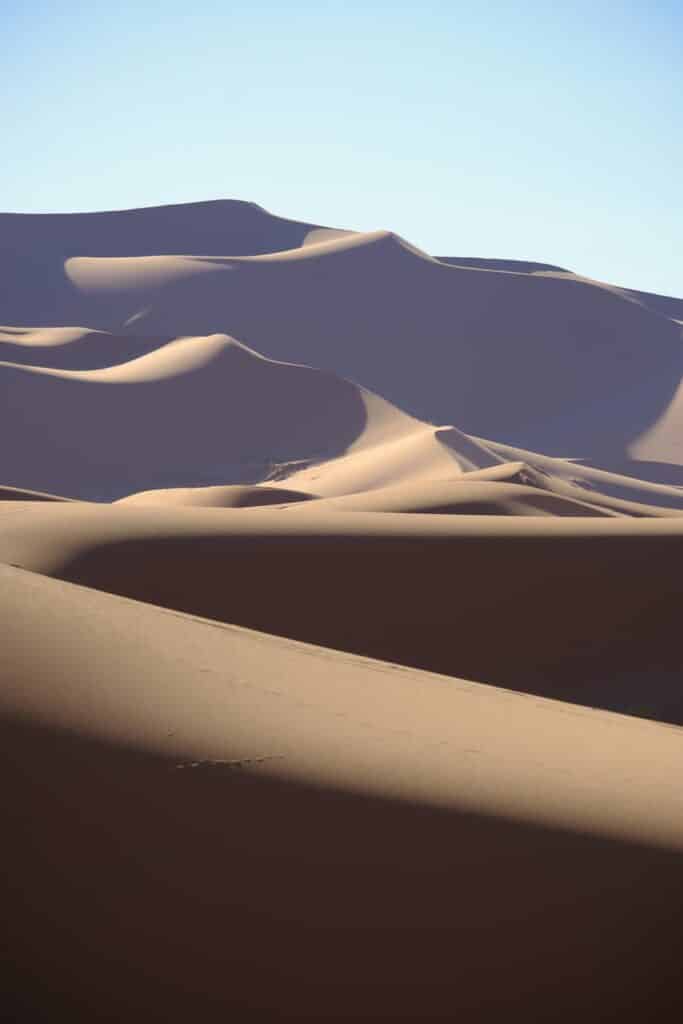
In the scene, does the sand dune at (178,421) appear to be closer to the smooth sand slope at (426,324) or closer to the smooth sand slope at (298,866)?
the smooth sand slope at (426,324)

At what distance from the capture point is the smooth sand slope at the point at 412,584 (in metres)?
10.0

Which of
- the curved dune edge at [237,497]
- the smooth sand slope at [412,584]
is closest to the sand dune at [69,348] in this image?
the curved dune edge at [237,497]

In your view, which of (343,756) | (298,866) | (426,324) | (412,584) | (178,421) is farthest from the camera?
(426,324)

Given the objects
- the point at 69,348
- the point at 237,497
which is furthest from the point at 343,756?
the point at 69,348

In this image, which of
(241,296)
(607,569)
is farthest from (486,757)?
(241,296)

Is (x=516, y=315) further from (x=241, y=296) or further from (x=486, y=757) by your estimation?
(x=486, y=757)

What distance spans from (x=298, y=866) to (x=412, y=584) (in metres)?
6.89

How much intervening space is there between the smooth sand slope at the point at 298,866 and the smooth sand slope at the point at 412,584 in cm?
487

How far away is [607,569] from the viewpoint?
39.5ft

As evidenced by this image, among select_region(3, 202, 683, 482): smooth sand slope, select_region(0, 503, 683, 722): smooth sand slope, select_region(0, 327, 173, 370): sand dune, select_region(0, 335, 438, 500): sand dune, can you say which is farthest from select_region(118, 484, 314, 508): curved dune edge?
select_region(3, 202, 683, 482): smooth sand slope

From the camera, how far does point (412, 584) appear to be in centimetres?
1095

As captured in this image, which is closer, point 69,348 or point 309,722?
point 309,722

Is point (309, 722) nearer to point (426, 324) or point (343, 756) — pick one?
point (343, 756)

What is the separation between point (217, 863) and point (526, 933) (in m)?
0.98
